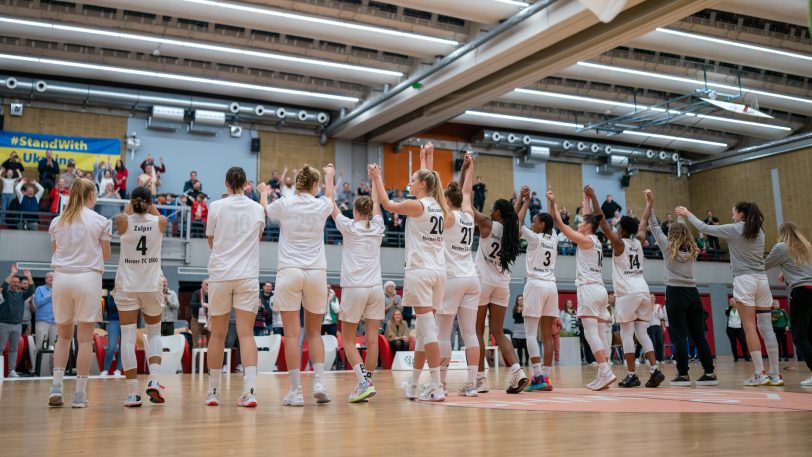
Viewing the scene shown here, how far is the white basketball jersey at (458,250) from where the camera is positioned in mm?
6160

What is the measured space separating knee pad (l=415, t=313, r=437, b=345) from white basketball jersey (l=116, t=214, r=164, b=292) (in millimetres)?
2317

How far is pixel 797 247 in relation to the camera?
7.79 metres

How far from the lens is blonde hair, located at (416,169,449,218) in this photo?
5.91 metres

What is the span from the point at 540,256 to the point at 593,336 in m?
1.03

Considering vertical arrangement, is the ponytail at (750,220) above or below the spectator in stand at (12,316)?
above

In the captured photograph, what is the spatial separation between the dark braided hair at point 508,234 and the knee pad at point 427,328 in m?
1.17

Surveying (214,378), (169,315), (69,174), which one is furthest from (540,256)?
(69,174)

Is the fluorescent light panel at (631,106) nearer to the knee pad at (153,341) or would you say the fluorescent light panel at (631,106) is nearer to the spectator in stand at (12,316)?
the spectator in stand at (12,316)

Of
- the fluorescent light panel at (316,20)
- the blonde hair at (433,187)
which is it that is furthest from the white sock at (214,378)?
the fluorescent light panel at (316,20)

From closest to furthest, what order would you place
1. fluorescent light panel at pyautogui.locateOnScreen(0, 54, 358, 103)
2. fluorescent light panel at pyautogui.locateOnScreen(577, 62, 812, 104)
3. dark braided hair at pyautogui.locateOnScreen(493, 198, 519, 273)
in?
dark braided hair at pyautogui.locateOnScreen(493, 198, 519, 273) < fluorescent light panel at pyautogui.locateOnScreen(0, 54, 358, 103) < fluorescent light panel at pyautogui.locateOnScreen(577, 62, 812, 104)

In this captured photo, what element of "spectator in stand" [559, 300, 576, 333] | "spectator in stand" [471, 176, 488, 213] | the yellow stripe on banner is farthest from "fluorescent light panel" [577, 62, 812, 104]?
the yellow stripe on banner

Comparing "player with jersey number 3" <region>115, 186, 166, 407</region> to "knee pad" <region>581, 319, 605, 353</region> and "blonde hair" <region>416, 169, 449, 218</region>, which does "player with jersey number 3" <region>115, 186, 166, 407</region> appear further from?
"knee pad" <region>581, 319, 605, 353</region>

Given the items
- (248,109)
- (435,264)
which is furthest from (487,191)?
(435,264)

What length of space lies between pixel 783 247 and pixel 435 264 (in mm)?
4659
